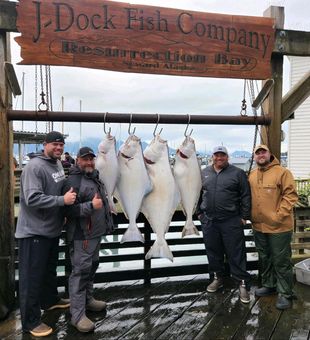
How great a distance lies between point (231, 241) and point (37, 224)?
2.07 m

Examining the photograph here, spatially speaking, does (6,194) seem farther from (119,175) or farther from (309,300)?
(309,300)

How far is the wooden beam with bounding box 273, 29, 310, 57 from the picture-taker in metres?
4.07

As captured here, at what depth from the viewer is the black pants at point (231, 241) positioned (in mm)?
3920

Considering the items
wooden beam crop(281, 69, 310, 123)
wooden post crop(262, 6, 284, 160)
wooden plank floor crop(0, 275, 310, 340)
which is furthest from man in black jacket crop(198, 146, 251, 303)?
→ wooden beam crop(281, 69, 310, 123)

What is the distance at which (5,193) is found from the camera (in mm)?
3533

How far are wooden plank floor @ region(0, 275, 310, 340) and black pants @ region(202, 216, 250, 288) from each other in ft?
1.04

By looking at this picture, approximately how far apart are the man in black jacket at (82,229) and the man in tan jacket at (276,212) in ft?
5.60

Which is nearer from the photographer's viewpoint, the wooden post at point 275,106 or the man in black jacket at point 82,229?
the man in black jacket at point 82,229

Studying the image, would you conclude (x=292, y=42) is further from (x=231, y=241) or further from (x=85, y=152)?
(x=85, y=152)

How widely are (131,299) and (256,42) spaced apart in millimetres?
3150

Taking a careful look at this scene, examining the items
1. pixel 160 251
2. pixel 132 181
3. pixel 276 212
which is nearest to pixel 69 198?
pixel 132 181

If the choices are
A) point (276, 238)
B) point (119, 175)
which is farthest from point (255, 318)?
point (119, 175)

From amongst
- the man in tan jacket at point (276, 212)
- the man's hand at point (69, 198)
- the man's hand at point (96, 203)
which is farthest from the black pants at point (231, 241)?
the man's hand at point (69, 198)

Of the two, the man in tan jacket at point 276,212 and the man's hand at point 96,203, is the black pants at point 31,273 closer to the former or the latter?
the man's hand at point 96,203
